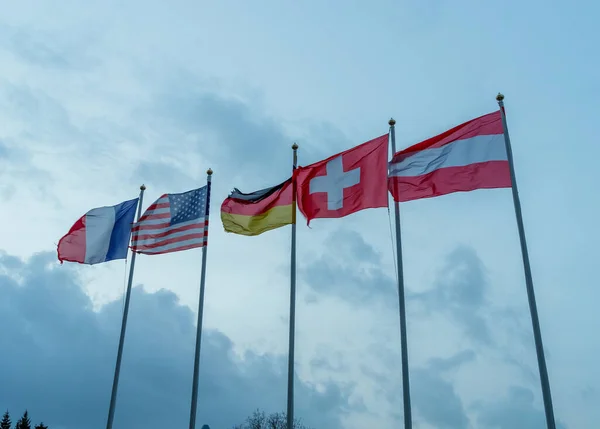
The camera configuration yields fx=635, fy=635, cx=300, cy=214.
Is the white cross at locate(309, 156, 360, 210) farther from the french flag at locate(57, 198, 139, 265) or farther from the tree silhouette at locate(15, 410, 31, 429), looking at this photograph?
the tree silhouette at locate(15, 410, 31, 429)

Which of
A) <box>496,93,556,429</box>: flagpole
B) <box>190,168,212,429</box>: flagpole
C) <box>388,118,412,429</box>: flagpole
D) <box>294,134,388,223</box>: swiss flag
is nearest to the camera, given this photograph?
<box>496,93,556,429</box>: flagpole

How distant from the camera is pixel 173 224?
26.1 meters

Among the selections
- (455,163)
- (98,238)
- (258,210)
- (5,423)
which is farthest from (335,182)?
(5,423)

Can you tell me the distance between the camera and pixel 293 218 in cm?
2275

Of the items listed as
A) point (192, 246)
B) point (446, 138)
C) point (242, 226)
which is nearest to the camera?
point (446, 138)

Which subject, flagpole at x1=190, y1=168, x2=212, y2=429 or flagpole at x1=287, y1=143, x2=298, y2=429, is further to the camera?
flagpole at x1=190, y1=168, x2=212, y2=429

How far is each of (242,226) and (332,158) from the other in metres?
4.35

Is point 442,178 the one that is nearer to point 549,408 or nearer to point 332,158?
point 332,158

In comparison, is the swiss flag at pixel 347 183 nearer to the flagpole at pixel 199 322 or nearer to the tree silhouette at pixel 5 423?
the flagpole at pixel 199 322

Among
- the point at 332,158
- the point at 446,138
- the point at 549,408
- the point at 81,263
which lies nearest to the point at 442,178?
the point at 446,138

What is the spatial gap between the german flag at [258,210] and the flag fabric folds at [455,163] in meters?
4.37

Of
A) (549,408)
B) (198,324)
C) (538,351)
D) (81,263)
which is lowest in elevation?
(549,408)

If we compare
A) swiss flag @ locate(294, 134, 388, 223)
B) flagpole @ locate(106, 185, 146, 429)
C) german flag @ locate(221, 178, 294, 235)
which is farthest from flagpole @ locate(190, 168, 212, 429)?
swiss flag @ locate(294, 134, 388, 223)

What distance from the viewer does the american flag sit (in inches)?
1011
